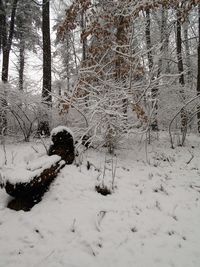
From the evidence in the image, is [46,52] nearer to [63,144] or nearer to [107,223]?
[63,144]

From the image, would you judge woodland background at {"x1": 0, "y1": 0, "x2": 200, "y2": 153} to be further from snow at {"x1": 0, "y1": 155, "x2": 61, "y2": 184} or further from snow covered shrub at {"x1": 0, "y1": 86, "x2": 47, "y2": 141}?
snow at {"x1": 0, "y1": 155, "x2": 61, "y2": 184}

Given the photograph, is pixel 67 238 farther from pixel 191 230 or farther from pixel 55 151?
pixel 55 151

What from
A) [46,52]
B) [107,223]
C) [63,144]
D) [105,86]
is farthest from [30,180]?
[46,52]

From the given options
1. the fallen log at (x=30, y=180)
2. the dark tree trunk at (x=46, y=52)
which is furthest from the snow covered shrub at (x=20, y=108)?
the fallen log at (x=30, y=180)

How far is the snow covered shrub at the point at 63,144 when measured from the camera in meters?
6.54

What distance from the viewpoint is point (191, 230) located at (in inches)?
180

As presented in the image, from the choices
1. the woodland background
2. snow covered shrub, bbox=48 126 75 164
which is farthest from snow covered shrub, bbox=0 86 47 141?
snow covered shrub, bbox=48 126 75 164

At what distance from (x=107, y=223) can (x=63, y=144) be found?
8.79 feet

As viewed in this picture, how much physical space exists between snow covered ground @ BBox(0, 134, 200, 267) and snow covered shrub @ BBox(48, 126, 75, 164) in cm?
37

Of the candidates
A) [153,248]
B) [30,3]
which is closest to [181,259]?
[153,248]

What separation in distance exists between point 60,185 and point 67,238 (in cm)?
160

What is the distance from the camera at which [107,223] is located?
455 cm

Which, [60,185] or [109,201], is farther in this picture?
[60,185]

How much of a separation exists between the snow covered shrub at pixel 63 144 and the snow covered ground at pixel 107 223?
0.37 meters
